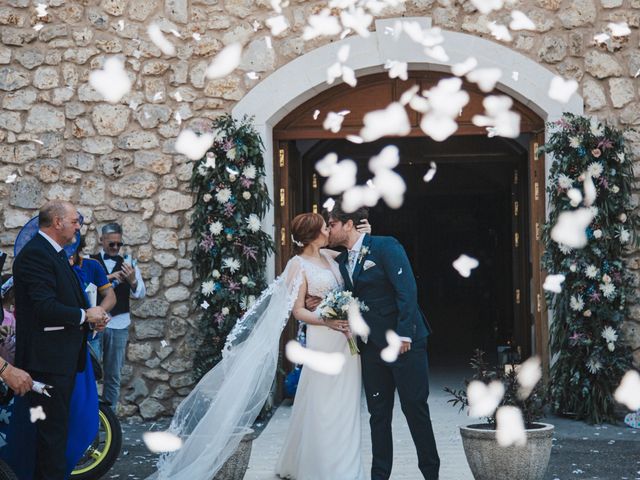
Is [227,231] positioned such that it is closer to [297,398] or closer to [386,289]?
[297,398]

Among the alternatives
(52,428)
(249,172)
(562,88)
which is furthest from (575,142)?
(52,428)

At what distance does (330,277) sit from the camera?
5.83 meters

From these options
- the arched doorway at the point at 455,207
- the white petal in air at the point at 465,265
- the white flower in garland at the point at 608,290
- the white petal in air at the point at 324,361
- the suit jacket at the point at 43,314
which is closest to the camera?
the suit jacket at the point at 43,314

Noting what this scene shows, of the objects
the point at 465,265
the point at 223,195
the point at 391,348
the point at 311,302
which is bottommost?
the point at 391,348

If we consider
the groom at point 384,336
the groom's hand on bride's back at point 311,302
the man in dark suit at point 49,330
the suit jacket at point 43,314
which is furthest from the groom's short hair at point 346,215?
the suit jacket at point 43,314

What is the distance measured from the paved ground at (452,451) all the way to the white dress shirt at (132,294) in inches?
33.1

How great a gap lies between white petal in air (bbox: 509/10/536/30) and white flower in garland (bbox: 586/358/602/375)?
2.65 meters

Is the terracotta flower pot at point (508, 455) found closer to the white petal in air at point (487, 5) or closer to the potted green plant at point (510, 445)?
the potted green plant at point (510, 445)

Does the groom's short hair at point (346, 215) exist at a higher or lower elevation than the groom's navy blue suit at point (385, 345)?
higher

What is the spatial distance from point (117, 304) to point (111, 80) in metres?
1.99

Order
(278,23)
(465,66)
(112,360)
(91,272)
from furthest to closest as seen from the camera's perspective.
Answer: (278,23), (465,66), (112,360), (91,272)

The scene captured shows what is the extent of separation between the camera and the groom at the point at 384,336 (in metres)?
5.25

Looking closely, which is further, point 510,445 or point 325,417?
point 325,417

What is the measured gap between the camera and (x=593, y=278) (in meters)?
7.50
